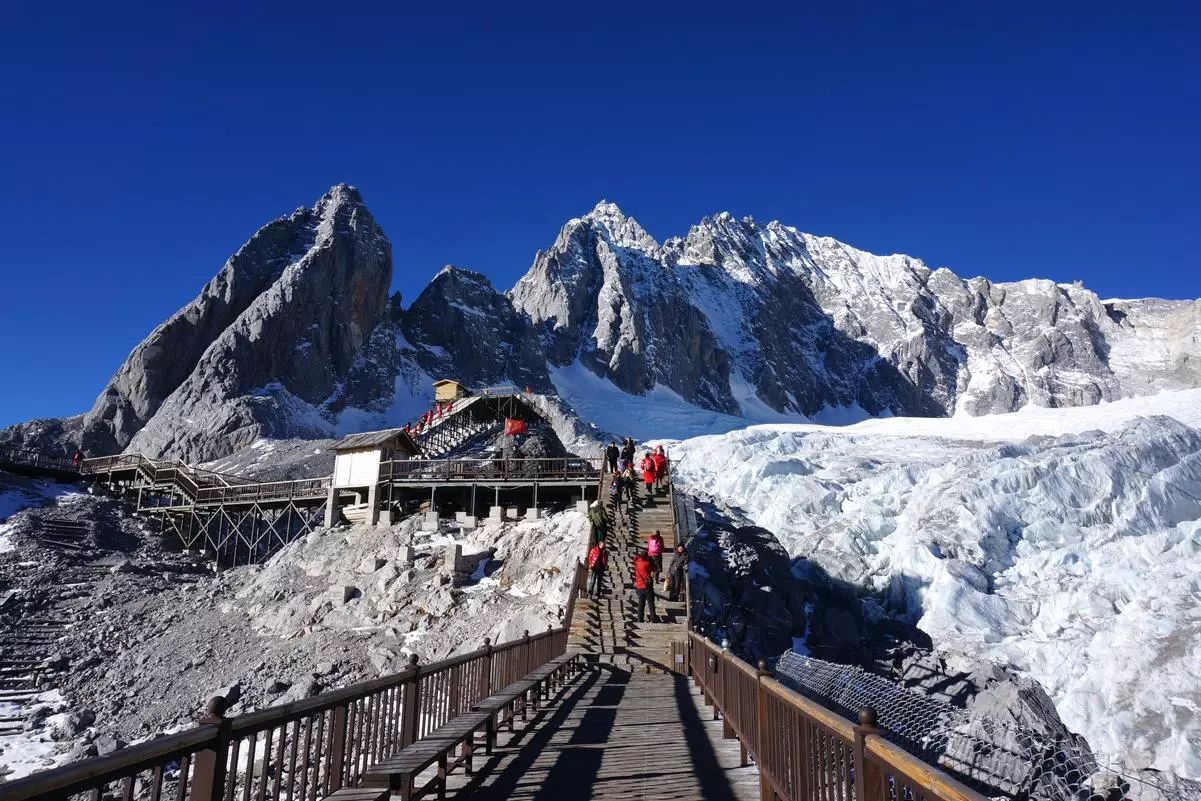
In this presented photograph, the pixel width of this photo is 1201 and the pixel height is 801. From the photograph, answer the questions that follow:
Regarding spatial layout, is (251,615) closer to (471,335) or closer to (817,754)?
(817,754)

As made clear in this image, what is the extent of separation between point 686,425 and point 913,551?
5519 cm

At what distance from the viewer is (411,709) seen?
714 centimetres

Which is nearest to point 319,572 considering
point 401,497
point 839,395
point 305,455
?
point 401,497

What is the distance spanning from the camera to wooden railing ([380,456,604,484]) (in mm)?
33594

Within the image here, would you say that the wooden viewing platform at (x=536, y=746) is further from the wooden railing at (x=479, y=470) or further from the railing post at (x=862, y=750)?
the wooden railing at (x=479, y=470)

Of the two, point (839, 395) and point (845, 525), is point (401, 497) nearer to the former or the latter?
point (845, 525)

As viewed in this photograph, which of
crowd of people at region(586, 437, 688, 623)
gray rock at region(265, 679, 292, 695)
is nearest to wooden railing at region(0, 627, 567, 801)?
crowd of people at region(586, 437, 688, 623)

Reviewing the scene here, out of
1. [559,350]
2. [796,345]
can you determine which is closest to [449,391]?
[559,350]

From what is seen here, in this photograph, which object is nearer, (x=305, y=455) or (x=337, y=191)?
(x=305, y=455)

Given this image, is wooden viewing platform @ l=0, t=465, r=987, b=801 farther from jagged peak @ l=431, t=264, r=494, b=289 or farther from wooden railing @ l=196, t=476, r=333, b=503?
jagged peak @ l=431, t=264, r=494, b=289

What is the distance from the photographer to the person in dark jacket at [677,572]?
1808 centimetres

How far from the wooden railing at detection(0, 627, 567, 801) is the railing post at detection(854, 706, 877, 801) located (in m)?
3.00

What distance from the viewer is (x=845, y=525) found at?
4028 centimetres

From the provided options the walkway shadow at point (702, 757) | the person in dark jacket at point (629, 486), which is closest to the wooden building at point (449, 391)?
the person in dark jacket at point (629, 486)
